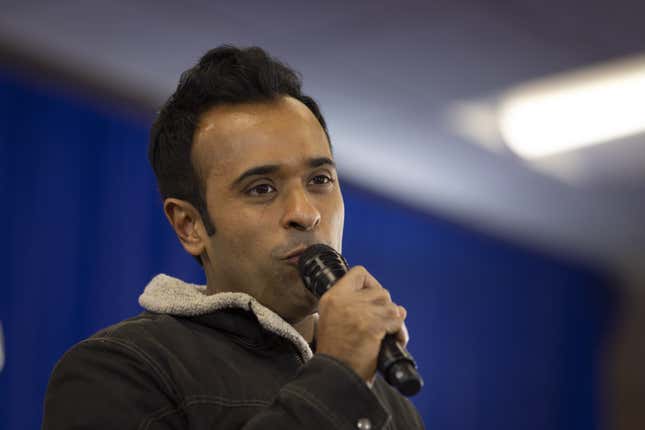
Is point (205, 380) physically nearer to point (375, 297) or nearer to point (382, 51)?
point (375, 297)

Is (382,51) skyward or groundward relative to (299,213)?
skyward

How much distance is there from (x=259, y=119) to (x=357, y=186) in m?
3.87

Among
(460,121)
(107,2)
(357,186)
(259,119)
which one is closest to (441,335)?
(357,186)

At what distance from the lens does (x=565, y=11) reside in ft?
10.7

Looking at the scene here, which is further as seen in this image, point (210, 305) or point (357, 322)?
point (210, 305)

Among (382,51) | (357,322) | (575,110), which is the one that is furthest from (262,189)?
(575,110)

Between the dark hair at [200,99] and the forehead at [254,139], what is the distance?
0.8 inches

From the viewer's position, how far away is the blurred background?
3.38 meters

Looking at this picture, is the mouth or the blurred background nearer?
the mouth

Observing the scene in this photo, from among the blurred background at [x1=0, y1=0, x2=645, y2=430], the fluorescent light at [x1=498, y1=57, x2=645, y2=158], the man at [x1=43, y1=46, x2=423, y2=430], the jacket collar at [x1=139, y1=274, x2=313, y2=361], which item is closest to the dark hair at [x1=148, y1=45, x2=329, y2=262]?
the man at [x1=43, y1=46, x2=423, y2=430]

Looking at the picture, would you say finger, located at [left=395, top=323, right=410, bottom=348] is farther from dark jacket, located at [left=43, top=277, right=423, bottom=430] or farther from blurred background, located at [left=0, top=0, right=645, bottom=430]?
blurred background, located at [left=0, top=0, right=645, bottom=430]

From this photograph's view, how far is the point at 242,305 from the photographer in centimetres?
132

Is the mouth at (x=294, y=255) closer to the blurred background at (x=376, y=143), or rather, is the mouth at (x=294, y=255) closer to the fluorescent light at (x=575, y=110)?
the blurred background at (x=376, y=143)

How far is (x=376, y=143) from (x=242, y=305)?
11.4ft
